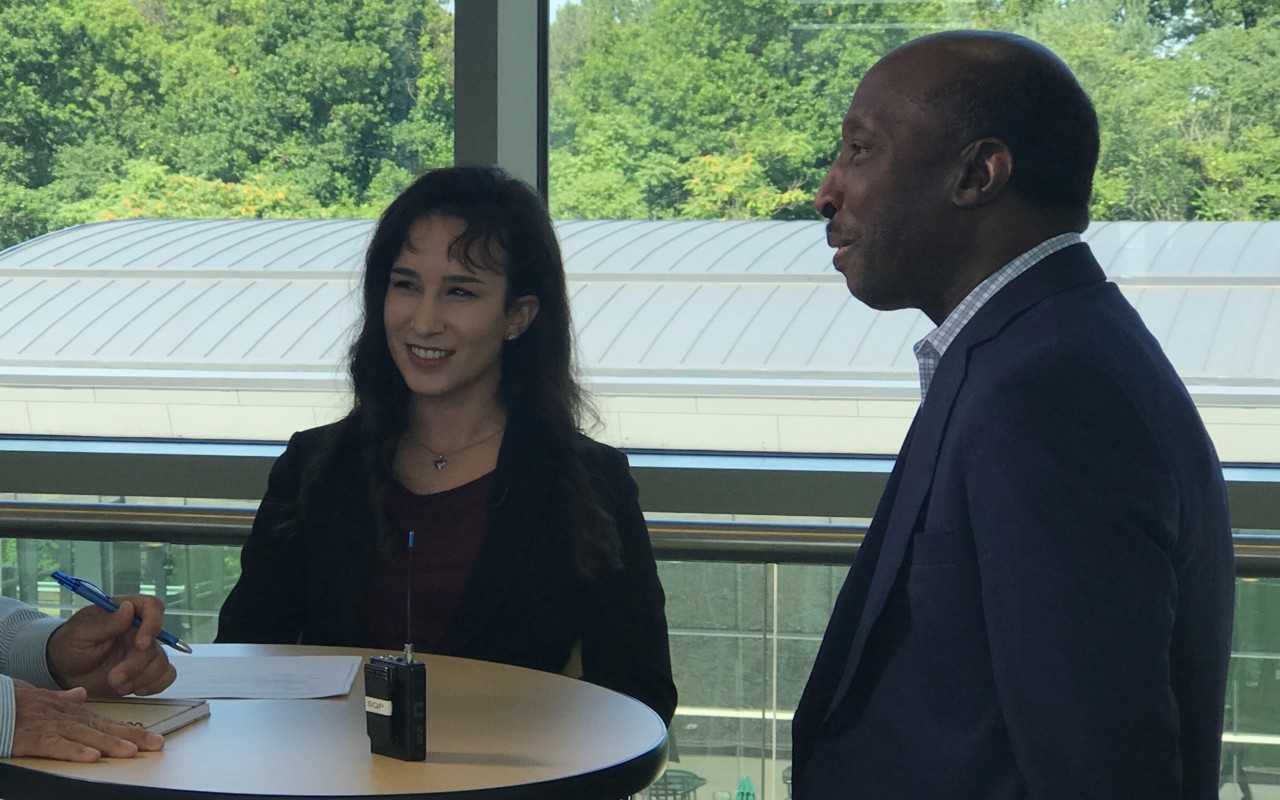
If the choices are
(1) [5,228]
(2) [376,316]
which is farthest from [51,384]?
(2) [376,316]

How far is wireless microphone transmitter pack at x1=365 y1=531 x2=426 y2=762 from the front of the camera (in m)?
1.65

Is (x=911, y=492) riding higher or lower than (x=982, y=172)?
lower

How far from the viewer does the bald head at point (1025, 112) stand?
1553 mm

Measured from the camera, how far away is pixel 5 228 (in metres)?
3.95

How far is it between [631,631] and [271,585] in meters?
0.71

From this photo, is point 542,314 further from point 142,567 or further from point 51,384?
point 51,384

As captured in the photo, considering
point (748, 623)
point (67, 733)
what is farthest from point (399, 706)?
point (748, 623)

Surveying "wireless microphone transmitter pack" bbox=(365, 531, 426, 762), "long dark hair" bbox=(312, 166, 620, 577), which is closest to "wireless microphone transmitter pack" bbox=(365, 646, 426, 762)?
"wireless microphone transmitter pack" bbox=(365, 531, 426, 762)

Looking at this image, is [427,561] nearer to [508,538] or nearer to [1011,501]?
[508,538]

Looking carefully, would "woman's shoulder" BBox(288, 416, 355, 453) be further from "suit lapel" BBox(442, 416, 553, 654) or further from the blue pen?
the blue pen

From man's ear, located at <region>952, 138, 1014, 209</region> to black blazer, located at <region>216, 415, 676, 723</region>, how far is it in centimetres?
126

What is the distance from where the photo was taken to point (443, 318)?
273cm

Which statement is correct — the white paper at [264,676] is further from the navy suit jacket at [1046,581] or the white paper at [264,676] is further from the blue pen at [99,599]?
the navy suit jacket at [1046,581]

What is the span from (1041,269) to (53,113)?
3205mm
